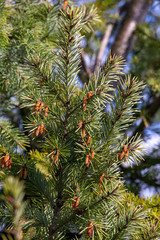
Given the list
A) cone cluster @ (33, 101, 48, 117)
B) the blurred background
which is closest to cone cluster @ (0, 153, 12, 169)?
cone cluster @ (33, 101, 48, 117)

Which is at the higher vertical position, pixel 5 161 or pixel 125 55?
pixel 125 55

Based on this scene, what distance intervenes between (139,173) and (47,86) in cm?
100

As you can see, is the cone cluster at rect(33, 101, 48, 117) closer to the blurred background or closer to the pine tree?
the pine tree

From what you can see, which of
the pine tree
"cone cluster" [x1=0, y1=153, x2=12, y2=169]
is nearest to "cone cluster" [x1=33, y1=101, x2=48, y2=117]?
the pine tree

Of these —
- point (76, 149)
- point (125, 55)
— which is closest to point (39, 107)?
point (76, 149)

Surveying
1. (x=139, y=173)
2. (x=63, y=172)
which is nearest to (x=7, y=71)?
(x=63, y=172)

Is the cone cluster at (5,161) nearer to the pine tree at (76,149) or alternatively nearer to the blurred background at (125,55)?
the pine tree at (76,149)

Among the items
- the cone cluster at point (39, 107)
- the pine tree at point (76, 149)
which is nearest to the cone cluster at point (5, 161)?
the pine tree at point (76, 149)

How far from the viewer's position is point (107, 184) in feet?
2.18

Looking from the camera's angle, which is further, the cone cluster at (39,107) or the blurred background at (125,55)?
the blurred background at (125,55)

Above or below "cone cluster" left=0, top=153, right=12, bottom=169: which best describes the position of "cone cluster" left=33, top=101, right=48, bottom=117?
above

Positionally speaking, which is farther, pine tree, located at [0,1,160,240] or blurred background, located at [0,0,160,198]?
blurred background, located at [0,0,160,198]

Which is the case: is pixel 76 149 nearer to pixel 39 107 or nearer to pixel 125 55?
pixel 39 107

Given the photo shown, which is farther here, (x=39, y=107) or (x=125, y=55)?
(x=125, y=55)
